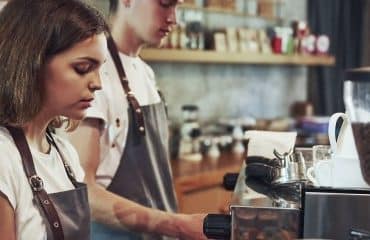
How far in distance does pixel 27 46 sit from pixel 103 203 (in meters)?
0.50

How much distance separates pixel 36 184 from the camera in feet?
3.89

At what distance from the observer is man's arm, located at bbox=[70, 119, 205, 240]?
1.49 m

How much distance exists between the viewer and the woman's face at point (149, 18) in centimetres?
168

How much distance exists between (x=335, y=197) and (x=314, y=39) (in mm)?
3455

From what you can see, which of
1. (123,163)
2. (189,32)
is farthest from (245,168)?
(189,32)

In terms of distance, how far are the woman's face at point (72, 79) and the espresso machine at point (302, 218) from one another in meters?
0.39

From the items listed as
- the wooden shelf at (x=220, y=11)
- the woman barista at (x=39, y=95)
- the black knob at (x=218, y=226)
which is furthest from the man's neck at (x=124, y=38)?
the wooden shelf at (x=220, y=11)

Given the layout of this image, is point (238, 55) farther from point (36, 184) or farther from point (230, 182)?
point (36, 184)

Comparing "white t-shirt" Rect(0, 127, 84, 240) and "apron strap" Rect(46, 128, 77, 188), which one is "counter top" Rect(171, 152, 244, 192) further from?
"white t-shirt" Rect(0, 127, 84, 240)

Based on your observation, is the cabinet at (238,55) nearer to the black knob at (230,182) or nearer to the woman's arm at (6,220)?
the black knob at (230,182)

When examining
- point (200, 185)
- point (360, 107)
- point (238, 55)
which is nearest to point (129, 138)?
point (360, 107)

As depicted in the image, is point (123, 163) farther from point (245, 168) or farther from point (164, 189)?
point (245, 168)

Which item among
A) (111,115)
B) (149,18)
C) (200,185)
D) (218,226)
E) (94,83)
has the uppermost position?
(149,18)

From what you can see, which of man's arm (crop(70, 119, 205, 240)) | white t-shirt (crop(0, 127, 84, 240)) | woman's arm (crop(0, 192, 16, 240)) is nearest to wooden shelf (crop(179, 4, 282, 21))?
man's arm (crop(70, 119, 205, 240))
